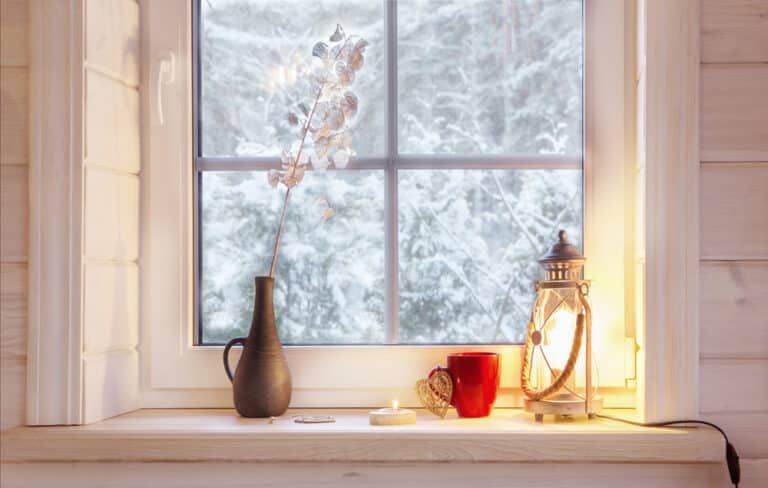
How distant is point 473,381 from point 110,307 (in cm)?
58

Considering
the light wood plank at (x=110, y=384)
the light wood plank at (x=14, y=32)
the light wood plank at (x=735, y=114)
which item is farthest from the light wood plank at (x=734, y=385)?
the light wood plank at (x=14, y=32)

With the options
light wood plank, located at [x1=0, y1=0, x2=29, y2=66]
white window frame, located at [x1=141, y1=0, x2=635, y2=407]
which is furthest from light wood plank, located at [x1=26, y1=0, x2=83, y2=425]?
white window frame, located at [x1=141, y1=0, x2=635, y2=407]

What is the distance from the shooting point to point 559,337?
3.97 feet

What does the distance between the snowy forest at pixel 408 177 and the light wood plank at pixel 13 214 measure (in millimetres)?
295

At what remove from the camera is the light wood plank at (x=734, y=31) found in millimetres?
1151

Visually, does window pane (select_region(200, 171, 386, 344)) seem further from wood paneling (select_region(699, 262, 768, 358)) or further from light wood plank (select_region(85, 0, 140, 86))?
wood paneling (select_region(699, 262, 768, 358))

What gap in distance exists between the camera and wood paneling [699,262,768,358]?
1.14m

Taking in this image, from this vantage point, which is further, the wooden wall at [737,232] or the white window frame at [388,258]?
the white window frame at [388,258]

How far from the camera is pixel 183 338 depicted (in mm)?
1315

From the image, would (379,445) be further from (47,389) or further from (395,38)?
(395,38)

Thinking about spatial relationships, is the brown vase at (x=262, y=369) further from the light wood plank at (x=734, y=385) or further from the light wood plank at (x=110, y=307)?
the light wood plank at (x=734, y=385)

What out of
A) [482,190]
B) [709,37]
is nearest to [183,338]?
[482,190]

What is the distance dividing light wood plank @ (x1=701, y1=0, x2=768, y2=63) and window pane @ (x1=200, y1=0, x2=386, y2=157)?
52 centimetres

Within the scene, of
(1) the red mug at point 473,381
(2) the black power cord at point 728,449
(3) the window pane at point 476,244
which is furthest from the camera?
(3) the window pane at point 476,244
